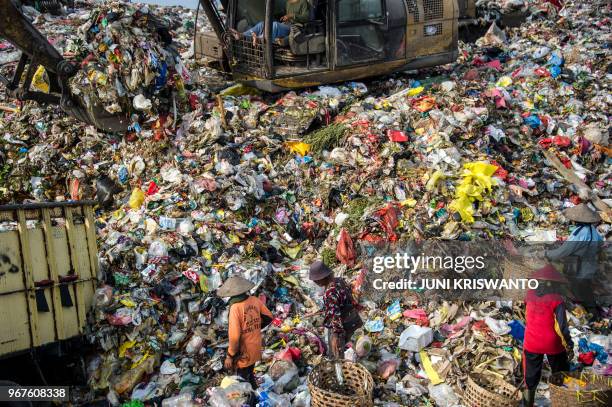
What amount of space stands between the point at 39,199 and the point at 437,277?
5.55m

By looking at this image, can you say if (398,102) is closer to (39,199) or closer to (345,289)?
(345,289)

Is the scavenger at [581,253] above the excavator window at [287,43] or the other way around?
the other way around

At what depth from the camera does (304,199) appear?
7094mm

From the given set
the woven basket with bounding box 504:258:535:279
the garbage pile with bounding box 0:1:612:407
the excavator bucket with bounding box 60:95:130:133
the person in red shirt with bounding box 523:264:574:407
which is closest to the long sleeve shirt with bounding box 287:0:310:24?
the garbage pile with bounding box 0:1:612:407

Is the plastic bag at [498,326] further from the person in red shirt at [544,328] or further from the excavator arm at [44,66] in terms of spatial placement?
the excavator arm at [44,66]

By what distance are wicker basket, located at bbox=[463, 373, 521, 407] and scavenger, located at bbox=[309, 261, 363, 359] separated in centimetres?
100

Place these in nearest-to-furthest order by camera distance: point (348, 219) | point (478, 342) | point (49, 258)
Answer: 1. point (49, 258)
2. point (478, 342)
3. point (348, 219)

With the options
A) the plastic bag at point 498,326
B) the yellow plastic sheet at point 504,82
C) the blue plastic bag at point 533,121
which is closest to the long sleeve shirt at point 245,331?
the plastic bag at point 498,326

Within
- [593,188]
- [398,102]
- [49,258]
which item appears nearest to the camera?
[49,258]

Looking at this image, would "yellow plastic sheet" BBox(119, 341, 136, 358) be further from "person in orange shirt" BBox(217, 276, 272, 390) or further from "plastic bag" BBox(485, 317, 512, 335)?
"plastic bag" BBox(485, 317, 512, 335)

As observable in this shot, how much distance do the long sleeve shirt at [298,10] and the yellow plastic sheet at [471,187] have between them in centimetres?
314

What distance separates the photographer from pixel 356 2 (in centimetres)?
811

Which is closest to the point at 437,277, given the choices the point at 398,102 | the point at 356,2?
the point at 398,102

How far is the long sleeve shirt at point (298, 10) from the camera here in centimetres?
767
